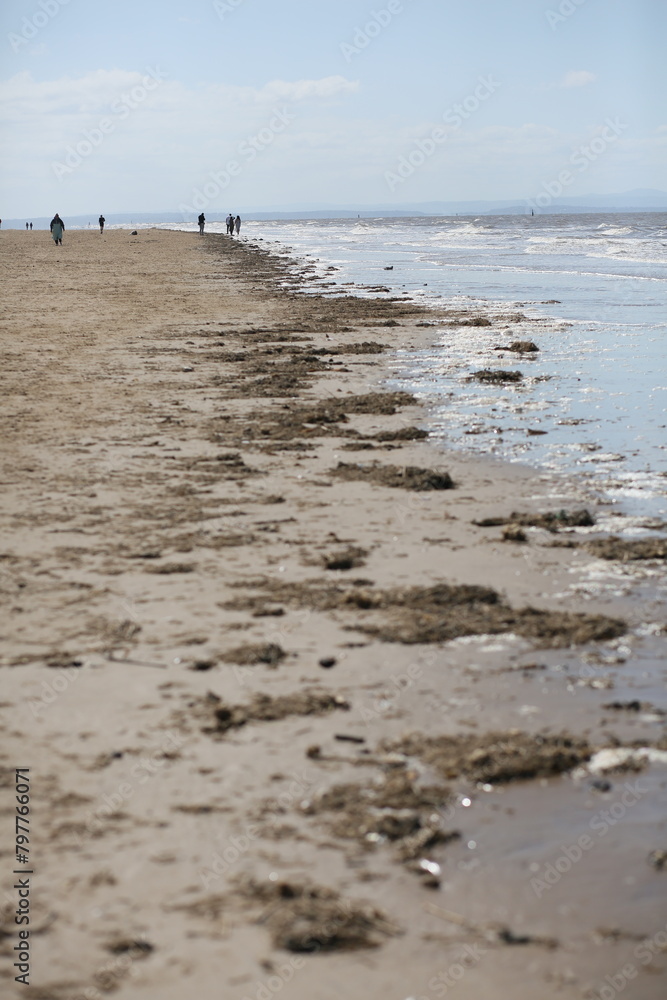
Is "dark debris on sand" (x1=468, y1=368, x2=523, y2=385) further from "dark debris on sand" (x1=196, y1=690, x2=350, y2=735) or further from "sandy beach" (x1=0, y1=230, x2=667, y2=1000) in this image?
"dark debris on sand" (x1=196, y1=690, x2=350, y2=735)

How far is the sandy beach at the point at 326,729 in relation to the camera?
293cm

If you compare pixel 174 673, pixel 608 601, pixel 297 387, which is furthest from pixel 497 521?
pixel 297 387

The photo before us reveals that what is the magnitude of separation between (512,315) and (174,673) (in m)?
17.6

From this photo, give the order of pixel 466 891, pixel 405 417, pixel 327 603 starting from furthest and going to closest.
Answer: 1. pixel 405 417
2. pixel 327 603
3. pixel 466 891

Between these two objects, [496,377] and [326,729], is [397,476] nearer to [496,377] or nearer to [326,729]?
[326,729]

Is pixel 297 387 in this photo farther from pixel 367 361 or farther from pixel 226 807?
pixel 226 807

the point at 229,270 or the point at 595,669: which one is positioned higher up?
the point at 229,270

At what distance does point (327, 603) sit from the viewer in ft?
18.2

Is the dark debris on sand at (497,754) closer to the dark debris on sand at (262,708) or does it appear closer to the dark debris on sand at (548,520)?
the dark debris on sand at (262,708)

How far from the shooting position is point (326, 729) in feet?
13.8

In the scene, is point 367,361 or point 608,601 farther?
point 367,361

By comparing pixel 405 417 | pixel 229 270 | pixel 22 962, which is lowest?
pixel 22 962

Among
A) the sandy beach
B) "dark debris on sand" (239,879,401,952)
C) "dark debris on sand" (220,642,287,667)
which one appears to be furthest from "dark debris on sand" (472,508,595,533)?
"dark debris on sand" (239,879,401,952)

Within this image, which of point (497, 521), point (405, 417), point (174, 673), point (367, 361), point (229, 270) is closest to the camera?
point (174, 673)
